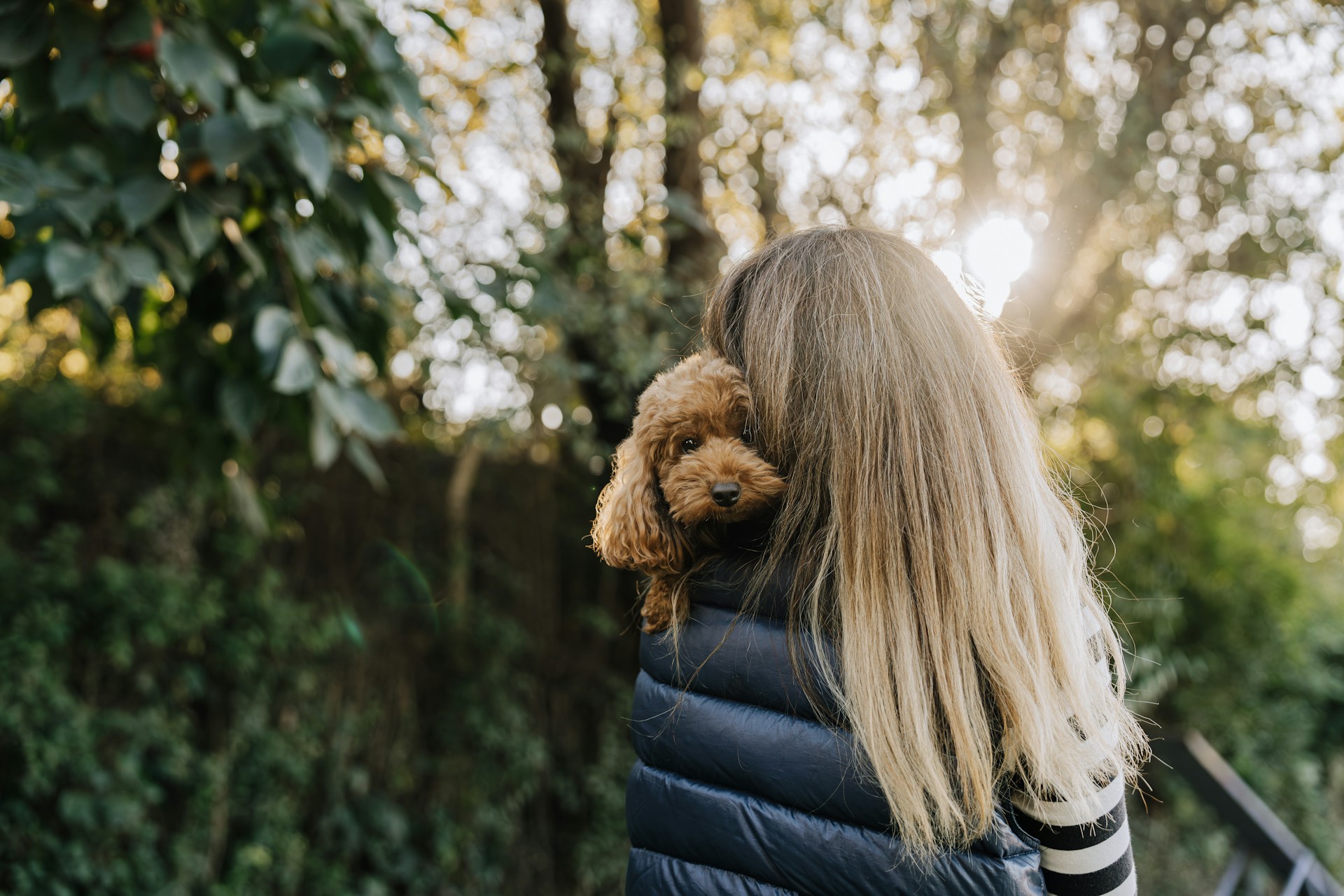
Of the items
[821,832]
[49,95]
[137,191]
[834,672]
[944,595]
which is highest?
[49,95]

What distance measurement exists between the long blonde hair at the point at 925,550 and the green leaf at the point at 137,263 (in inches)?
Answer: 47.8

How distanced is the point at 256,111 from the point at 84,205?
1.18ft

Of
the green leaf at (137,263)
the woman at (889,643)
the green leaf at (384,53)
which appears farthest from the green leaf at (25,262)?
the woman at (889,643)

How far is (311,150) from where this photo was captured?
1.68 m

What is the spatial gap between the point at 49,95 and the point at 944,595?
194 centimetres

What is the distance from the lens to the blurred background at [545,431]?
346 centimetres

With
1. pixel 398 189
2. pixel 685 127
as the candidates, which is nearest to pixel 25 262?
pixel 398 189

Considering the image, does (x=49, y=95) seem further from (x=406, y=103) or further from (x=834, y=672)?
(x=834, y=672)

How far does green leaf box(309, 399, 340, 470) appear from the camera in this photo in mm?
2029

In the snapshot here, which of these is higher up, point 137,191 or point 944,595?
point 137,191

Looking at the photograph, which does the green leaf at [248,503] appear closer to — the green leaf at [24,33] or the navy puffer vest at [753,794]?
the green leaf at [24,33]

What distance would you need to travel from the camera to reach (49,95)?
1758mm

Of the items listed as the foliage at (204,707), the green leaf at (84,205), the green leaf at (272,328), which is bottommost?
the foliage at (204,707)

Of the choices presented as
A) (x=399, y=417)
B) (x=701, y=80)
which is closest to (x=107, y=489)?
(x=399, y=417)
